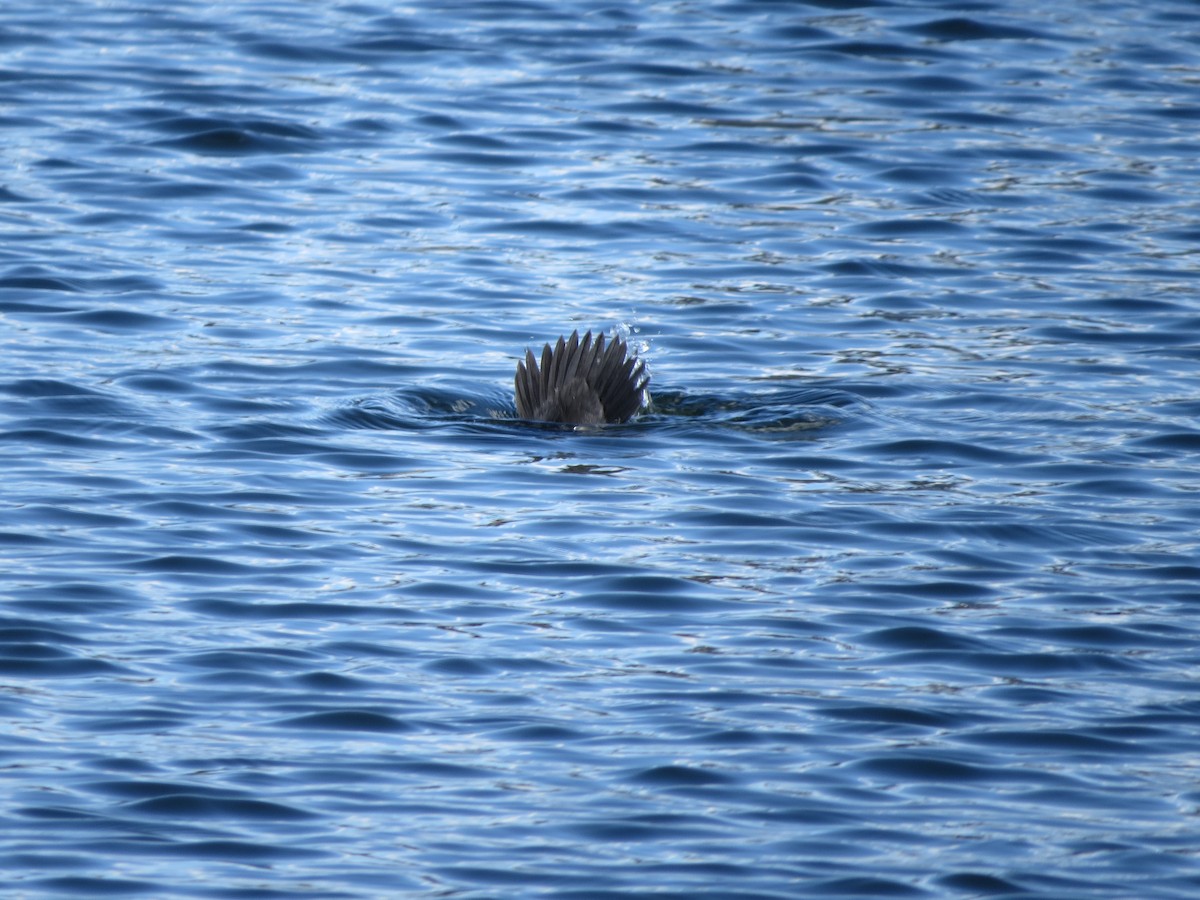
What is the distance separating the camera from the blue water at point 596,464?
5.57 m

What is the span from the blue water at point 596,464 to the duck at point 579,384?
0.16 m

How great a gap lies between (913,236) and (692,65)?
12.7 feet

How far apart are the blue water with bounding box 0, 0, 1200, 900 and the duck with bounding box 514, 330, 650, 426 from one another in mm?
162

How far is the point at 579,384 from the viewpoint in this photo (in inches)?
359

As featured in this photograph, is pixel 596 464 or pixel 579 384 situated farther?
pixel 579 384

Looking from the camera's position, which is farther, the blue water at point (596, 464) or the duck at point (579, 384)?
the duck at point (579, 384)

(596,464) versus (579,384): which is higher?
(579,384)

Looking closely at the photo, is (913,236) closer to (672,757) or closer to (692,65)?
(692,65)

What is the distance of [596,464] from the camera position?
8695 millimetres

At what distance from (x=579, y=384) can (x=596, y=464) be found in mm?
559

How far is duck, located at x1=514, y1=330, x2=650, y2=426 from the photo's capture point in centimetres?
910

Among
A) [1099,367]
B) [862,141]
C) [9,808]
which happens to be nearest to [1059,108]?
[862,141]

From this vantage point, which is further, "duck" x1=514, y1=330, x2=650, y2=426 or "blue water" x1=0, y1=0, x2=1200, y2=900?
"duck" x1=514, y1=330, x2=650, y2=426

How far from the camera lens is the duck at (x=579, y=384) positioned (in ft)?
29.9
